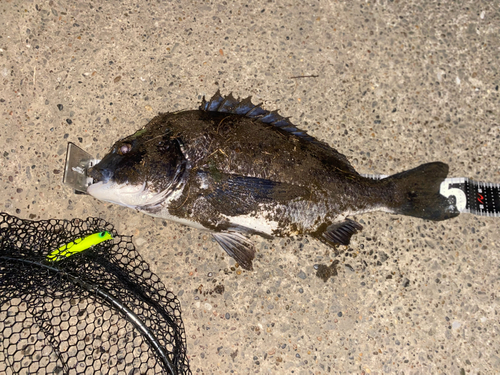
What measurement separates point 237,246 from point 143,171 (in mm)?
940

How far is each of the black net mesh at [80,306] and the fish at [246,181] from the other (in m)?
0.54

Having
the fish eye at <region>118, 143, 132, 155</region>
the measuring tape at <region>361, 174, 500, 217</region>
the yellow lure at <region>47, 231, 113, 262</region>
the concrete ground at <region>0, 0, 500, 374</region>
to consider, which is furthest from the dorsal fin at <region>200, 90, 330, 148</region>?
the measuring tape at <region>361, 174, 500, 217</region>

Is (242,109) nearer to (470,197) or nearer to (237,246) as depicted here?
(237,246)

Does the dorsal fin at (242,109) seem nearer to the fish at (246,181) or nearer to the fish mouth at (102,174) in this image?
the fish at (246,181)

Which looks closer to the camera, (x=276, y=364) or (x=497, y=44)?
Result: (x=276, y=364)

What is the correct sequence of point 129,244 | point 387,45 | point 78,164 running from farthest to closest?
point 387,45, point 129,244, point 78,164

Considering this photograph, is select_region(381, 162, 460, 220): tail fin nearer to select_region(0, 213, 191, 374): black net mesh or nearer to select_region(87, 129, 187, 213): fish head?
select_region(87, 129, 187, 213): fish head

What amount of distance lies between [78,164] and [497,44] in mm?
3874

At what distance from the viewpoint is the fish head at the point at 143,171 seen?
2338mm

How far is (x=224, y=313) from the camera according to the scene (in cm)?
274

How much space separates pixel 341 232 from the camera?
8.53ft

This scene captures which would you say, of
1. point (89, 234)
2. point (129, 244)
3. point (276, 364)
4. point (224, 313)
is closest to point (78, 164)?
point (89, 234)

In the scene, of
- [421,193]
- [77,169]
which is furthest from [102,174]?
[421,193]

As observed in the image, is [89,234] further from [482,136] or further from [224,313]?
[482,136]
